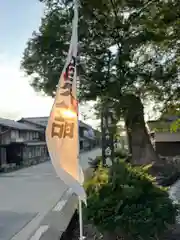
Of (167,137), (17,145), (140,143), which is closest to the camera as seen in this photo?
(140,143)

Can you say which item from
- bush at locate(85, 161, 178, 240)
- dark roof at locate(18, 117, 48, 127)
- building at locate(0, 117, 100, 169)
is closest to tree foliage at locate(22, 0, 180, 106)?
bush at locate(85, 161, 178, 240)

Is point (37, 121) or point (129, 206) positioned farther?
point (37, 121)

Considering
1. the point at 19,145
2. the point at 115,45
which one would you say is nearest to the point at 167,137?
the point at 115,45

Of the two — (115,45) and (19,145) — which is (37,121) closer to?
(19,145)

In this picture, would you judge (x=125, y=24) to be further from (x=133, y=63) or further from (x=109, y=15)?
(x=133, y=63)

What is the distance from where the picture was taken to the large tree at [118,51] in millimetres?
10312

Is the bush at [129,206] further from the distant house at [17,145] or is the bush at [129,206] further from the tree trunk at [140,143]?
the distant house at [17,145]

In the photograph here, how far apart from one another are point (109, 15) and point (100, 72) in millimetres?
2566

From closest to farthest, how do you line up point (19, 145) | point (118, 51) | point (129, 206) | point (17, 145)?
point (129, 206) < point (118, 51) < point (17, 145) < point (19, 145)

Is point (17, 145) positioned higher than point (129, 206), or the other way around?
point (17, 145)

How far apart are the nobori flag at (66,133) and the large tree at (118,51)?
19.2 feet

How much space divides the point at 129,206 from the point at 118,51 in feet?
29.8

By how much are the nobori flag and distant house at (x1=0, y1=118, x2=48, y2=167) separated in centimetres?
2531

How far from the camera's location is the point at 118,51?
12656mm
